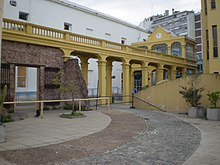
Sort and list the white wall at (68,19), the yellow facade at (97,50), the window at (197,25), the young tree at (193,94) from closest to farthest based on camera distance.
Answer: the young tree at (193,94) → the yellow facade at (97,50) → the white wall at (68,19) → the window at (197,25)

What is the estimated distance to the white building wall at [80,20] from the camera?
74.6 ft

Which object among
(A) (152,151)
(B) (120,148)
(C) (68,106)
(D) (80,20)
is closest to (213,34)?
(C) (68,106)

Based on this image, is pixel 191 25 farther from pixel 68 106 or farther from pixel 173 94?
pixel 68 106

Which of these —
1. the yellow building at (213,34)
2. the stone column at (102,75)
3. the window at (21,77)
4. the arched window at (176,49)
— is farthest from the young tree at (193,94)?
the arched window at (176,49)

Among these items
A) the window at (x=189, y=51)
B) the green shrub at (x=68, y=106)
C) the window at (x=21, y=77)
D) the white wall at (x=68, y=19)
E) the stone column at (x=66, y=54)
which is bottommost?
the green shrub at (x=68, y=106)

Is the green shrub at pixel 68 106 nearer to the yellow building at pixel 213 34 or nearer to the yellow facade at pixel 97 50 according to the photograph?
the yellow facade at pixel 97 50

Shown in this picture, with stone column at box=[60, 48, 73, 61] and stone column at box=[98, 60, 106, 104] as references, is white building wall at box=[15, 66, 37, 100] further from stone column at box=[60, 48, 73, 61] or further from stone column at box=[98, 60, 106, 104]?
stone column at box=[60, 48, 73, 61]

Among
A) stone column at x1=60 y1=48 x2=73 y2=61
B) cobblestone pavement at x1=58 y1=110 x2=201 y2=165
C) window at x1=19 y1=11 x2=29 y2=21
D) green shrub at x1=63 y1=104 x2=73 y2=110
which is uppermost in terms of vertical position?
window at x1=19 y1=11 x2=29 y2=21

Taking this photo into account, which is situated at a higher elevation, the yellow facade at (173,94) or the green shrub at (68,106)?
the yellow facade at (173,94)

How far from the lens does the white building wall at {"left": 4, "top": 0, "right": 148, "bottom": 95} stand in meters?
22.8

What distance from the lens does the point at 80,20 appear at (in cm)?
2781

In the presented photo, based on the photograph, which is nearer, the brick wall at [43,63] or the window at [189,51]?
the brick wall at [43,63]

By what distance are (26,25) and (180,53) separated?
20.4m

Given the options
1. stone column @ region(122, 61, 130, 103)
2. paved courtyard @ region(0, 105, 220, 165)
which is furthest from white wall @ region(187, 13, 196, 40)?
paved courtyard @ region(0, 105, 220, 165)
